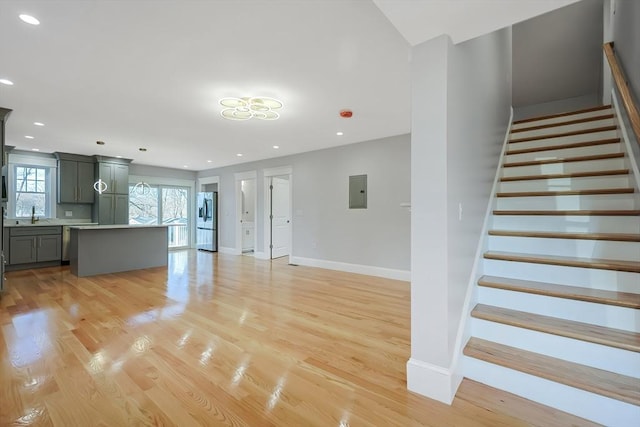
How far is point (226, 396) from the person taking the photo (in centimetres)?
177

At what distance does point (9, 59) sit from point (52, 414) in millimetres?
2845

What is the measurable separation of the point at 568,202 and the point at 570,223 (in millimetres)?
257

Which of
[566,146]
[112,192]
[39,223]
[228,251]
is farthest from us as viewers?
[228,251]

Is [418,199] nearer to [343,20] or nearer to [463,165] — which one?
[463,165]

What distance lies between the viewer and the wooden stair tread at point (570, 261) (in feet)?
5.97

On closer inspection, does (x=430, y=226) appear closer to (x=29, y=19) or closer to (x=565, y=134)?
(x=565, y=134)

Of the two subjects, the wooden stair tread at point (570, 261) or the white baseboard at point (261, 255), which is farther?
the white baseboard at point (261, 255)

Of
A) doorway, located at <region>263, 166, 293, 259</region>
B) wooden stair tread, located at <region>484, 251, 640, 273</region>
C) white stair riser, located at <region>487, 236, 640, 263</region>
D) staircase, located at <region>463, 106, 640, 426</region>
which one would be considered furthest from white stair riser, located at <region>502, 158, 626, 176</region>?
doorway, located at <region>263, 166, 293, 259</region>

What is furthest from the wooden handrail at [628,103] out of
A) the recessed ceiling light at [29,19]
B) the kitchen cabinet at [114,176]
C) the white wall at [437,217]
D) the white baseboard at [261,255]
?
the kitchen cabinet at [114,176]

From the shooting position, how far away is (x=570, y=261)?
6.56 ft

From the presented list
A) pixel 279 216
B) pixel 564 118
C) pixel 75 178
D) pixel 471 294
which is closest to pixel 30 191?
pixel 75 178

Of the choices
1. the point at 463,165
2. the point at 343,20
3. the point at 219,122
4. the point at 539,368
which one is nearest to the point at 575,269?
the point at 539,368

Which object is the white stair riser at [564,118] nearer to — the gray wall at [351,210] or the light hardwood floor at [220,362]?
the gray wall at [351,210]

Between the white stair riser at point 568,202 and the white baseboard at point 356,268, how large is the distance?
2.19 meters
